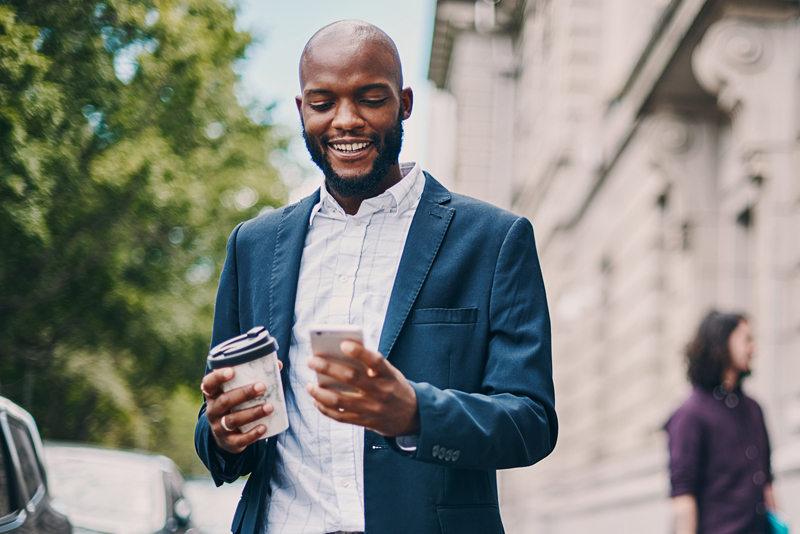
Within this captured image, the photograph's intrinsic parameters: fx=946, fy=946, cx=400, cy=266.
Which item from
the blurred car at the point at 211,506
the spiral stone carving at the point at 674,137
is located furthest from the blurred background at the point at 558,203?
the blurred car at the point at 211,506

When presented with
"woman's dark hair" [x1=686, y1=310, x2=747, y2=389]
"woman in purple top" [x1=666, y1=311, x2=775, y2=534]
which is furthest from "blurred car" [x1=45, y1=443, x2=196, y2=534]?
"woman's dark hair" [x1=686, y1=310, x2=747, y2=389]

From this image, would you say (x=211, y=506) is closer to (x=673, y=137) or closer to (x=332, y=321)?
(x=673, y=137)

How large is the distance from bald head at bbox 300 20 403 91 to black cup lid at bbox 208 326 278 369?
0.70m

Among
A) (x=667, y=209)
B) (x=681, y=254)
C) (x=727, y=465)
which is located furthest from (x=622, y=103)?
(x=727, y=465)

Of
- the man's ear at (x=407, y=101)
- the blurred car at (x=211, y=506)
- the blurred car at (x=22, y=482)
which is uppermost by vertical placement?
the man's ear at (x=407, y=101)

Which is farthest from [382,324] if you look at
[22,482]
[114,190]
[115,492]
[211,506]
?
[211,506]

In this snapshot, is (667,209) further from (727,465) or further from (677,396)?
(727,465)

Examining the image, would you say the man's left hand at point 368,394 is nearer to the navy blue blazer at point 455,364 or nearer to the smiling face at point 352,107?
the navy blue blazer at point 455,364

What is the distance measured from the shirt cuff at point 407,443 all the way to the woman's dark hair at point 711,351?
3.46 metres

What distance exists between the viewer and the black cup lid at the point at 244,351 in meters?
1.91

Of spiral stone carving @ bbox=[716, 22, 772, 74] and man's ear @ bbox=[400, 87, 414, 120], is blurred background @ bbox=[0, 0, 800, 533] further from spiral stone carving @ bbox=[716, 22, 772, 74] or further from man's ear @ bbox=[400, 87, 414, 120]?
man's ear @ bbox=[400, 87, 414, 120]

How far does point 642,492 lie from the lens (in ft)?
31.8

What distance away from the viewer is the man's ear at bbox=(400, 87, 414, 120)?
241 centimetres

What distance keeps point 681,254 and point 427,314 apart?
26.6 ft
